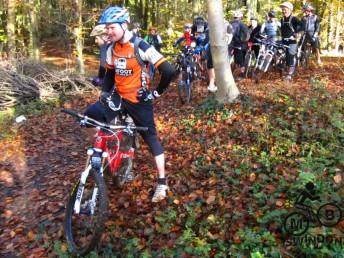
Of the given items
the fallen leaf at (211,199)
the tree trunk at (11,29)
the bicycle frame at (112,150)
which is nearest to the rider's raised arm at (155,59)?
the bicycle frame at (112,150)

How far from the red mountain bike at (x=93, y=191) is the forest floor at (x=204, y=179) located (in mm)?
212

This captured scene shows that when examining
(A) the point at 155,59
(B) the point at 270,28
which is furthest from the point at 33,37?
(A) the point at 155,59

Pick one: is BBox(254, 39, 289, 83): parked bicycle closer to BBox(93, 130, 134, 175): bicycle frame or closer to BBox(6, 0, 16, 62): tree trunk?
BBox(93, 130, 134, 175): bicycle frame

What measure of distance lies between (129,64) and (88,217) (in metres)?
2.10

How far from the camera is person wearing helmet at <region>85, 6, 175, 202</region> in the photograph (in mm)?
5012

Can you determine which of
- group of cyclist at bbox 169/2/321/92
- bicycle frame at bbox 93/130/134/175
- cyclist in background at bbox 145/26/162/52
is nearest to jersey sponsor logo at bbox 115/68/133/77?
bicycle frame at bbox 93/130/134/175

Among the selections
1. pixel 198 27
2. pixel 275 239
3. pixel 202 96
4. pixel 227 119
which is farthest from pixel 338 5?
pixel 275 239

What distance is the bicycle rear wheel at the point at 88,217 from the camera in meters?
4.51

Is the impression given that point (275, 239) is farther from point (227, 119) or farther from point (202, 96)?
point (202, 96)

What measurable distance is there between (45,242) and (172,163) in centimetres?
269

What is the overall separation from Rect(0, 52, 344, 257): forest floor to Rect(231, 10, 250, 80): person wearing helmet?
4024 mm

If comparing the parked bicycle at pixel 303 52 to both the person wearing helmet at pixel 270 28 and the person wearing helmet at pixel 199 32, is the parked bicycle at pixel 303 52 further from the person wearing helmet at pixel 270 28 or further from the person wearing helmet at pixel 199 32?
the person wearing helmet at pixel 199 32

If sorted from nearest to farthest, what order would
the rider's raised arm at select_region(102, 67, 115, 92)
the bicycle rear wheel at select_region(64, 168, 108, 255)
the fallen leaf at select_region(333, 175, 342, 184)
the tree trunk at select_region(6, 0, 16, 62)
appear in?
the bicycle rear wheel at select_region(64, 168, 108, 255) → the fallen leaf at select_region(333, 175, 342, 184) → the rider's raised arm at select_region(102, 67, 115, 92) → the tree trunk at select_region(6, 0, 16, 62)

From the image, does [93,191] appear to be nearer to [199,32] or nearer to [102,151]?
[102,151]
